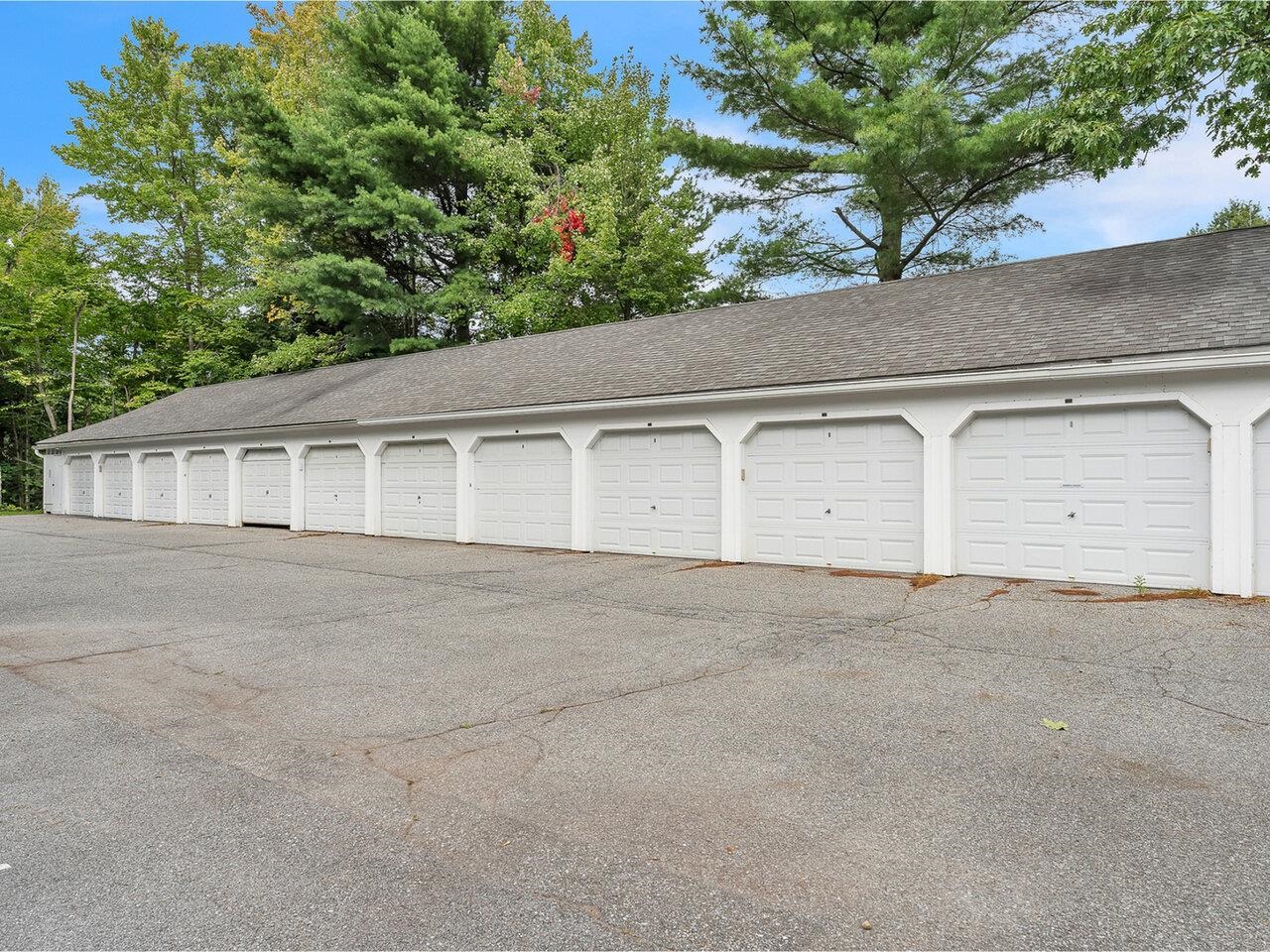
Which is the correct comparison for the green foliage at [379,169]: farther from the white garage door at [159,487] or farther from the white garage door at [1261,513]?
the white garage door at [1261,513]

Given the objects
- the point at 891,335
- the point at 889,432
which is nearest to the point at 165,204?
the point at 891,335

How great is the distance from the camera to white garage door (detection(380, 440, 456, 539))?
575 inches

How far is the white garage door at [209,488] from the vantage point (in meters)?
19.3

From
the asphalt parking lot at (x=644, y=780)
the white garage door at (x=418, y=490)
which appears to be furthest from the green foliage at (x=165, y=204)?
the asphalt parking lot at (x=644, y=780)

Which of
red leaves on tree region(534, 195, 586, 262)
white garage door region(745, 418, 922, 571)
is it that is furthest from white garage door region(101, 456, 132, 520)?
white garage door region(745, 418, 922, 571)

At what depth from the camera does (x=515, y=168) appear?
76.8 ft

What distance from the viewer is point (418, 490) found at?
49.6 ft

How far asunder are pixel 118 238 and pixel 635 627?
109ft

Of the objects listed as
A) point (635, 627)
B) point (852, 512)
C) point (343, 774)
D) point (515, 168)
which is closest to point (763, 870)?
point (343, 774)

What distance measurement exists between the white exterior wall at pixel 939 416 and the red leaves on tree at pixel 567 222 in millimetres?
10764

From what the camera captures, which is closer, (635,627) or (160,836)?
(160,836)

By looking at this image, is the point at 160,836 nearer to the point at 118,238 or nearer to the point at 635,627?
the point at 635,627

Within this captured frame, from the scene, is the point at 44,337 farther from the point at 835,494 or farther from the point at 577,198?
the point at 835,494

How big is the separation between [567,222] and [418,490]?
463 inches
